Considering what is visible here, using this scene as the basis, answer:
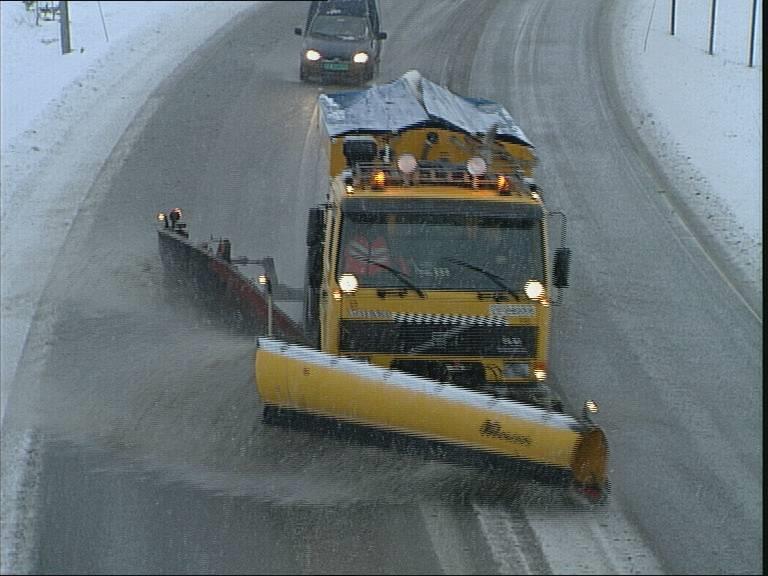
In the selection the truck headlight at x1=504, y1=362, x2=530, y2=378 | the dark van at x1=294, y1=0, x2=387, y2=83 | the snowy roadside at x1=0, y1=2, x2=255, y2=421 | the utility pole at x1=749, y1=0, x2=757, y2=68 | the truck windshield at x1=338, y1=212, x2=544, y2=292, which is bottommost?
the snowy roadside at x1=0, y1=2, x2=255, y2=421

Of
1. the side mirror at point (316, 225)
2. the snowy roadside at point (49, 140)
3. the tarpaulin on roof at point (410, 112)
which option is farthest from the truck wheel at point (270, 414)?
the tarpaulin on roof at point (410, 112)

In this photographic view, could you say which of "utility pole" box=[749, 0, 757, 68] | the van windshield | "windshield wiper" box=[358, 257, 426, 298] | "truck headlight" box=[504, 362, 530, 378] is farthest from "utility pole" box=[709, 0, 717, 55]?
the van windshield

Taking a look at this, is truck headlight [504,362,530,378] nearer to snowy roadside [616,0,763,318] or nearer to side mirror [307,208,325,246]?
side mirror [307,208,325,246]

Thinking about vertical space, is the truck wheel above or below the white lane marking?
above

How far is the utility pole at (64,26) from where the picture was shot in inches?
1030

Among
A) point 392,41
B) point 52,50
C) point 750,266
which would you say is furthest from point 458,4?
point 52,50

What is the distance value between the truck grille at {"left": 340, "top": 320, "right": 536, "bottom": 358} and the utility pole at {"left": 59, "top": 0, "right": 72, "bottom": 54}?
18241 mm

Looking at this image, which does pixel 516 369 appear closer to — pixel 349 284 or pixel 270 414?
pixel 349 284

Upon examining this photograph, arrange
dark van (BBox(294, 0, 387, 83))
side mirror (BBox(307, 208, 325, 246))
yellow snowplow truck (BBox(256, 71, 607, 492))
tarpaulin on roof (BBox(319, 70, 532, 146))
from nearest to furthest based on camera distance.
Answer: yellow snowplow truck (BBox(256, 71, 607, 492)) → side mirror (BBox(307, 208, 325, 246)) → tarpaulin on roof (BBox(319, 70, 532, 146)) → dark van (BBox(294, 0, 387, 83))

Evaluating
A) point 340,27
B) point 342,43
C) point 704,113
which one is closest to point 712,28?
point 704,113

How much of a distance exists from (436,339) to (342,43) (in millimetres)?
15417

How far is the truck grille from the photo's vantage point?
9891mm

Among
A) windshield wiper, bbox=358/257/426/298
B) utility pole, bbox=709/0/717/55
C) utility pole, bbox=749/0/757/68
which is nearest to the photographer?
windshield wiper, bbox=358/257/426/298

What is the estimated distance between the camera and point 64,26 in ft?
87.8
